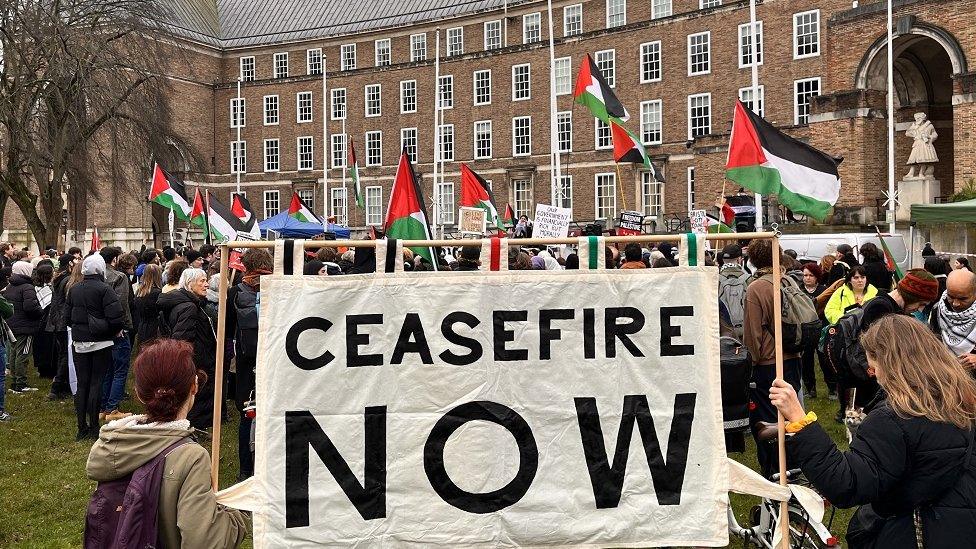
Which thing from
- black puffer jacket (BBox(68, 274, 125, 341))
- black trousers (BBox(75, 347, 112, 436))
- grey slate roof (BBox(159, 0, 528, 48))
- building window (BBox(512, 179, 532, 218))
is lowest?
black trousers (BBox(75, 347, 112, 436))

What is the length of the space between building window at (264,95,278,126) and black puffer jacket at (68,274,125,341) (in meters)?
57.1

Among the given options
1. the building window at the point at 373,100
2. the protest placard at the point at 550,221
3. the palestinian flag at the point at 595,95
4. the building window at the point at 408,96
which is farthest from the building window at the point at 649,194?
the protest placard at the point at 550,221

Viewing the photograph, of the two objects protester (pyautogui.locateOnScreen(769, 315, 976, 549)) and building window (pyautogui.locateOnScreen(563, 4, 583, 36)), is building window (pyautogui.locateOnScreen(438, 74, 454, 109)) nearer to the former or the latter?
building window (pyautogui.locateOnScreen(563, 4, 583, 36))

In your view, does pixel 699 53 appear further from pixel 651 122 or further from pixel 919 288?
pixel 919 288

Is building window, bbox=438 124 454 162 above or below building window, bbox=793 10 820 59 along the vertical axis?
below

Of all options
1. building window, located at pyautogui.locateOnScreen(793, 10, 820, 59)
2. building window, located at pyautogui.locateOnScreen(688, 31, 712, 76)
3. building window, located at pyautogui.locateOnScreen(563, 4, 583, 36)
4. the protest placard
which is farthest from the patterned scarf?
building window, located at pyautogui.locateOnScreen(563, 4, 583, 36)

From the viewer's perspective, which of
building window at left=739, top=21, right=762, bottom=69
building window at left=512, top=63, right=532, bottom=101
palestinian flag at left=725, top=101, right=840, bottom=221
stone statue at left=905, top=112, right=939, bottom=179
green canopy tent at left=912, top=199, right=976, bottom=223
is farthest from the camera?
building window at left=512, top=63, right=532, bottom=101

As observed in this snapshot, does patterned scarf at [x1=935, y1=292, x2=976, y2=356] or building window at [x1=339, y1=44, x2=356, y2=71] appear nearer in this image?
patterned scarf at [x1=935, y1=292, x2=976, y2=356]

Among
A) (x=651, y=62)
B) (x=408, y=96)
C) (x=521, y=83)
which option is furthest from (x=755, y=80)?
(x=408, y=96)

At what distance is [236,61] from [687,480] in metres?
68.4

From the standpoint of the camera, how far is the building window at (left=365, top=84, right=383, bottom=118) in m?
60.2

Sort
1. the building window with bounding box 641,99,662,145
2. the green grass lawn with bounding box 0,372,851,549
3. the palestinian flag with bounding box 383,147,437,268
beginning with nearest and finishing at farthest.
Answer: the green grass lawn with bounding box 0,372,851,549
the palestinian flag with bounding box 383,147,437,268
the building window with bounding box 641,99,662,145

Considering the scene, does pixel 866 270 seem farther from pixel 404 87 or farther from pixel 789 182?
pixel 404 87

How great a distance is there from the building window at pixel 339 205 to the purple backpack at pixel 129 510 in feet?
189
